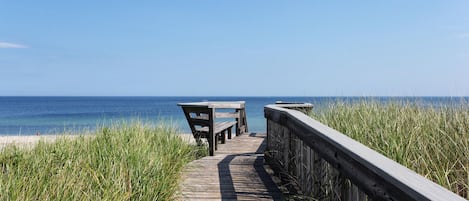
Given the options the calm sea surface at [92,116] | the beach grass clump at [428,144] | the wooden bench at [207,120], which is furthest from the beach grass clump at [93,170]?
the beach grass clump at [428,144]

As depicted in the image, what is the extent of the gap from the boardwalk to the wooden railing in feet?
1.11

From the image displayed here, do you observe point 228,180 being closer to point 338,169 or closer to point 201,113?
point 338,169

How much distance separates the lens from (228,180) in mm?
4988

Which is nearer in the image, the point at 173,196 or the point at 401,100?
the point at 173,196

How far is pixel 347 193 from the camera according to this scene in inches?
104

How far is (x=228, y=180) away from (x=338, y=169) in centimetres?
265

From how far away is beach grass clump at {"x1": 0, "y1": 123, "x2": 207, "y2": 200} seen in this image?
10.1 feet

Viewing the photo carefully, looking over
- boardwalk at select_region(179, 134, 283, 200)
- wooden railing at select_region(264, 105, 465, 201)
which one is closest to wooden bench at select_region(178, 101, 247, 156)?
boardwalk at select_region(179, 134, 283, 200)

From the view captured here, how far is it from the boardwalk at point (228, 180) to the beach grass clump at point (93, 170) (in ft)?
0.77

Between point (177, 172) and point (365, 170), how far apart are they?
3.61m

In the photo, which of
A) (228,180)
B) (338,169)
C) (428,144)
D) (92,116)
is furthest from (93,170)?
(92,116)

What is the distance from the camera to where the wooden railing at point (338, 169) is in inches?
61.6

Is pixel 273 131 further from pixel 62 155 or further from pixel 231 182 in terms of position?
pixel 62 155

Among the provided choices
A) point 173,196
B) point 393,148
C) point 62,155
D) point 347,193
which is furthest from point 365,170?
point 62,155
